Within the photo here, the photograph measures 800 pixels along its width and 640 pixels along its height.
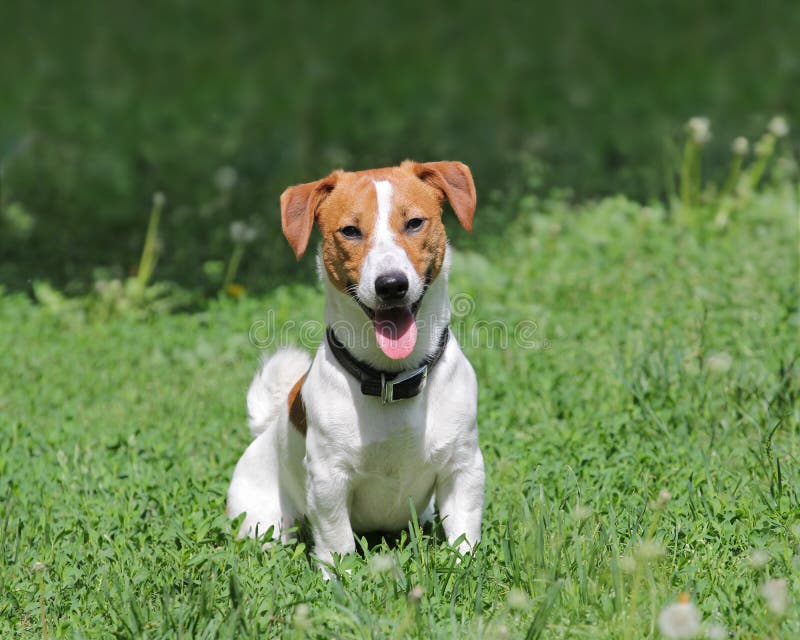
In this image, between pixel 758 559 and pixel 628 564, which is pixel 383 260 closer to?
pixel 628 564

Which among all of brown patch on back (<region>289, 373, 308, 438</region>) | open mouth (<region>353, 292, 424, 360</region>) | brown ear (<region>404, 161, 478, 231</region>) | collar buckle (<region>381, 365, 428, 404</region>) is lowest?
brown patch on back (<region>289, 373, 308, 438</region>)

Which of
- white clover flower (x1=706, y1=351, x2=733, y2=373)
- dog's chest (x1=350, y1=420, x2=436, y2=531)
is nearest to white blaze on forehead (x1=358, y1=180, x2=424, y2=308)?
dog's chest (x1=350, y1=420, x2=436, y2=531)

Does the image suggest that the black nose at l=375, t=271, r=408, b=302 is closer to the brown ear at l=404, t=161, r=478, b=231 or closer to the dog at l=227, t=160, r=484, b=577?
the dog at l=227, t=160, r=484, b=577

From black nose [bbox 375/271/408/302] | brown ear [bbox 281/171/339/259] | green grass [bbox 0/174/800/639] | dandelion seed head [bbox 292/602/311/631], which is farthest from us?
brown ear [bbox 281/171/339/259]

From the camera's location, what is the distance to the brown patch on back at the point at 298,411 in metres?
3.90

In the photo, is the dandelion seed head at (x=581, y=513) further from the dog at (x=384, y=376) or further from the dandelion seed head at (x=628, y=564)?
the dog at (x=384, y=376)

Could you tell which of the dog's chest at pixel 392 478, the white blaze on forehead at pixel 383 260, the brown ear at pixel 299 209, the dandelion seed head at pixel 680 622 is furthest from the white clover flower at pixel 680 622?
the brown ear at pixel 299 209

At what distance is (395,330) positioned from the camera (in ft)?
11.9

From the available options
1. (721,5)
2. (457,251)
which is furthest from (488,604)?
(721,5)

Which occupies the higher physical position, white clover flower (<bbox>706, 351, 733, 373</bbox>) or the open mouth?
the open mouth

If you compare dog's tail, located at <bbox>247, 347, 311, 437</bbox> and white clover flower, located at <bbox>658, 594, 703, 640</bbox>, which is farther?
dog's tail, located at <bbox>247, 347, 311, 437</bbox>

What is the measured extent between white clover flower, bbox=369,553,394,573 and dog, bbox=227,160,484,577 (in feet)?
0.59

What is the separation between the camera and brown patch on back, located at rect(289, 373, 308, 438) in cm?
390

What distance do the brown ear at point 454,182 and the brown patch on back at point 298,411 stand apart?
35.9 inches
